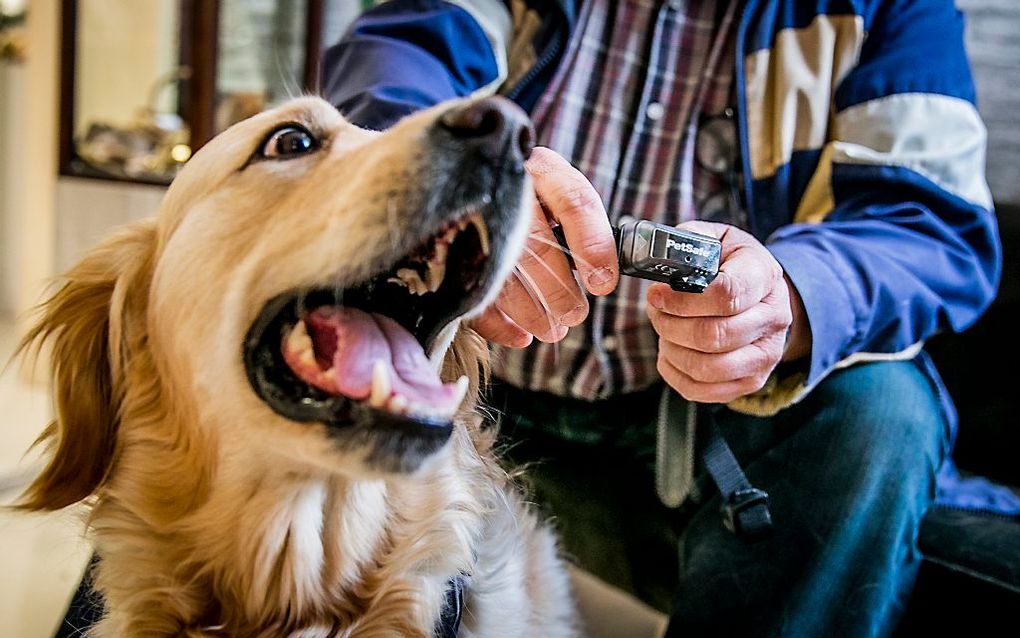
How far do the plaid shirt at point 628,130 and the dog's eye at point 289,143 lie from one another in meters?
0.50

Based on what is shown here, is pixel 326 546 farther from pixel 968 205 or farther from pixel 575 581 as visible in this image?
pixel 968 205

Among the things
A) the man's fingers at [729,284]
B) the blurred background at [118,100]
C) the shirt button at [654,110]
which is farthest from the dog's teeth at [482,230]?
the blurred background at [118,100]

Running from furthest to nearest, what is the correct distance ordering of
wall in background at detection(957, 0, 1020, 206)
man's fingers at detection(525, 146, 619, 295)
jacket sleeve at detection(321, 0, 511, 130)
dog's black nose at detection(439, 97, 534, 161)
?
wall in background at detection(957, 0, 1020, 206) < jacket sleeve at detection(321, 0, 511, 130) < man's fingers at detection(525, 146, 619, 295) < dog's black nose at detection(439, 97, 534, 161)

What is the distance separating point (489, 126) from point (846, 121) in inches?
28.9

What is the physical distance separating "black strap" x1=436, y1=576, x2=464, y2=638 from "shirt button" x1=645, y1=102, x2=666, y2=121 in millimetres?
769

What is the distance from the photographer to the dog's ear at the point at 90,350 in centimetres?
95

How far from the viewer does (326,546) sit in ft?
2.96

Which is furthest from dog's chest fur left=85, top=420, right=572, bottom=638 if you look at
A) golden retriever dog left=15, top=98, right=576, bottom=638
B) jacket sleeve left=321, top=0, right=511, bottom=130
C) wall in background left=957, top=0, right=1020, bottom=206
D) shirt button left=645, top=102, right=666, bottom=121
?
wall in background left=957, top=0, right=1020, bottom=206

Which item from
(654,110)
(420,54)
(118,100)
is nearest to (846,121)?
(654,110)

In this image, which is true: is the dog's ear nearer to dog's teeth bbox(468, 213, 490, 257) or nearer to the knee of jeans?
dog's teeth bbox(468, 213, 490, 257)

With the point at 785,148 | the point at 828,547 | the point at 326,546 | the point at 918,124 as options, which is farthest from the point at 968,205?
the point at 326,546

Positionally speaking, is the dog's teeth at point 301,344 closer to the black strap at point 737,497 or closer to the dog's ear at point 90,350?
the dog's ear at point 90,350

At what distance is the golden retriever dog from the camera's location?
2.29 feet

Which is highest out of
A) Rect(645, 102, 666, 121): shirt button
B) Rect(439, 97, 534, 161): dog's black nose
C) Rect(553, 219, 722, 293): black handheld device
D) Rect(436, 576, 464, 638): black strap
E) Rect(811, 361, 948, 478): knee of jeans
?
Rect(439, 97, 534, 161): dog's black nose
